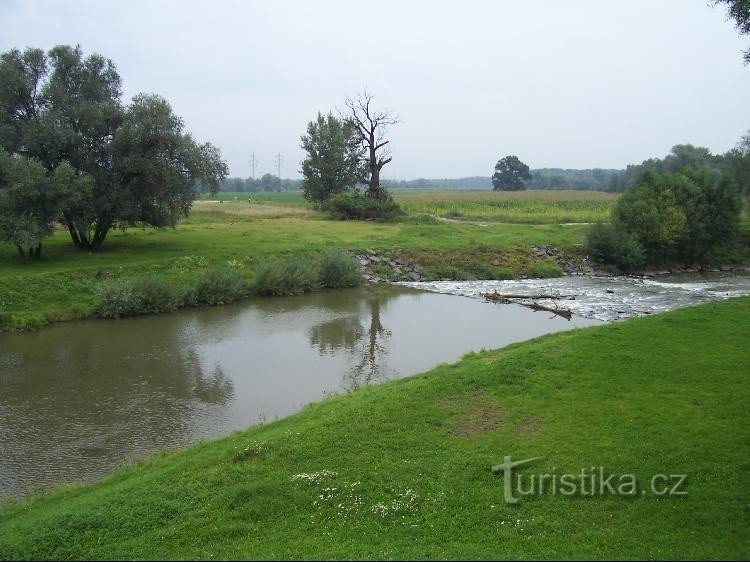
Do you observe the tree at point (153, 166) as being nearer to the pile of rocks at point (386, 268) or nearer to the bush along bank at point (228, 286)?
the bush along bank at point (228, 286)

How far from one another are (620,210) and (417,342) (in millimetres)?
26178

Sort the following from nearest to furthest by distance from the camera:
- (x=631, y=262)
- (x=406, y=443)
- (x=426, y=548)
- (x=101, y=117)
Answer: (x=426, y=548)
(x=406, y=443)
(x=101, y=117)
(x=631, y=262)

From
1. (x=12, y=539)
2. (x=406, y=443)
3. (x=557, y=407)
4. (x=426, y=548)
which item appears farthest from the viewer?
(x=557, y=407)

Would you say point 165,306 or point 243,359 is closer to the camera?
point 243,359

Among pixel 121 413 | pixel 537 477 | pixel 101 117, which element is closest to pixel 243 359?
pixel 121 413

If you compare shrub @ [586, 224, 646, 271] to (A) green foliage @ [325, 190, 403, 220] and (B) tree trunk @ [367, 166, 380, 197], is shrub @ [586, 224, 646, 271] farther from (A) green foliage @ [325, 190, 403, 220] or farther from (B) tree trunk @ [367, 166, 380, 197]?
(B) tree trunk @ [367, 166, 380, 197]

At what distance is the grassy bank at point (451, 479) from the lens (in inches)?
277

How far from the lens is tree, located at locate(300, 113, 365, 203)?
6688 cm

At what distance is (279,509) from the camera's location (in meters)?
8.09

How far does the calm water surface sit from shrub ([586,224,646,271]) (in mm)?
15143

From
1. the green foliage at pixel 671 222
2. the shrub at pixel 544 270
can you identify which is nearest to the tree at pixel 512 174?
the green foliage at pixel 671 222

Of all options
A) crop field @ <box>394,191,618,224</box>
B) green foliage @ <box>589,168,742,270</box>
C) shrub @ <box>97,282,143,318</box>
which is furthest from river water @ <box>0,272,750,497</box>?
crop field @ <box>394,191,618,224</box>

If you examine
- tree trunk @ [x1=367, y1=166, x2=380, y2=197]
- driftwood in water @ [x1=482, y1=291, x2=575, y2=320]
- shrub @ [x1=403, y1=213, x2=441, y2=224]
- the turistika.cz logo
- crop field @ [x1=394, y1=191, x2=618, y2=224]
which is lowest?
driftwood in water @ [x1=482, y1=291, x2=575, y2=320]

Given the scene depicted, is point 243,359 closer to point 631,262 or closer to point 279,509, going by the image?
point 279,509
